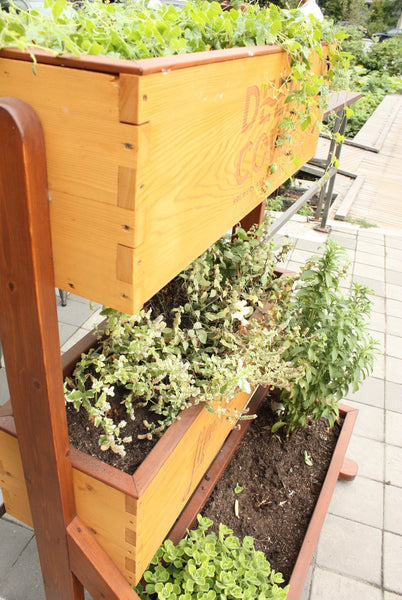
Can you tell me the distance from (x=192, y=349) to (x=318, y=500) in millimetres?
886

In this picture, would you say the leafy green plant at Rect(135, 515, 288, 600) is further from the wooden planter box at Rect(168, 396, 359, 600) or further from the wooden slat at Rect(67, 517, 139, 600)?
the wooden slat at Rect(67, 517, 139, 600)

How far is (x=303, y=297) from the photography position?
194cm

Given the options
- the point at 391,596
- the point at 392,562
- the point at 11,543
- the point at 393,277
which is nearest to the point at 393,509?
the point at 392,562

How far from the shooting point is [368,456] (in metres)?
2.53

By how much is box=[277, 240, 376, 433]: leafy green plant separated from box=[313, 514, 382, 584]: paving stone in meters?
0.59

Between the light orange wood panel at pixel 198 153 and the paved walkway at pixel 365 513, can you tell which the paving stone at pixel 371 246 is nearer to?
the paved walkway at pixel 365 513

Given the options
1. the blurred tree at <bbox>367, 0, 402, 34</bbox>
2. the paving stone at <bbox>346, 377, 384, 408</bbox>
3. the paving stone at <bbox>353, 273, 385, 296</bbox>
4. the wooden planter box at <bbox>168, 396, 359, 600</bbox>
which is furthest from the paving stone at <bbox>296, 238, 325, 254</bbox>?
the blurred tree at <bbox>367, 0, 402, 34</bbox>

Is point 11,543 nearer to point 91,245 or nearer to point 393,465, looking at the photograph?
point 91,245

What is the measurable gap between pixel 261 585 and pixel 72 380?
91 centimetres

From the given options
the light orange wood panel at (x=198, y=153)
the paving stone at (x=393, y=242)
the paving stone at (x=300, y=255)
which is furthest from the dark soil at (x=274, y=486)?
the paving stone at (x=393, y=242)

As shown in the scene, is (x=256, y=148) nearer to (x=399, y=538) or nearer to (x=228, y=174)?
(x=228, y=174)

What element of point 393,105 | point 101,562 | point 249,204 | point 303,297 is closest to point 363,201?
point 303,297

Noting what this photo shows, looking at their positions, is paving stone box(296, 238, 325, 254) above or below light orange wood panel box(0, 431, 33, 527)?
below

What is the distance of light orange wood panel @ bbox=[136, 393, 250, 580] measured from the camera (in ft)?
3.86
